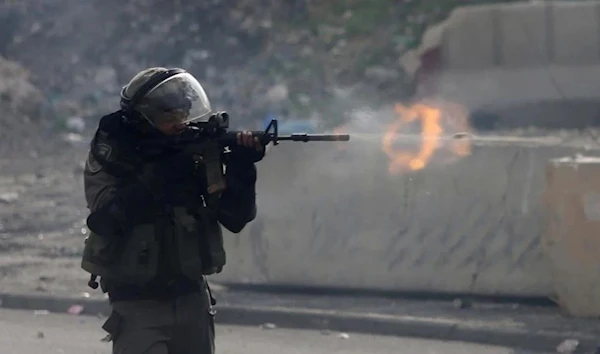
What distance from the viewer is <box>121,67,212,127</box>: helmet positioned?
4.16 meters

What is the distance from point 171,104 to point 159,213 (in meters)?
0.38

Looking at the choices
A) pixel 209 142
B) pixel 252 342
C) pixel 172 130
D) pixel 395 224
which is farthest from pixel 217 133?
pixel 395 224

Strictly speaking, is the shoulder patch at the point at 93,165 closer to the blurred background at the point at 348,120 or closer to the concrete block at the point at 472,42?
the blurred background at the point at 348,120

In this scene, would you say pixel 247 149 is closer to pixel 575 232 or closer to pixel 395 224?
pixel 575 232

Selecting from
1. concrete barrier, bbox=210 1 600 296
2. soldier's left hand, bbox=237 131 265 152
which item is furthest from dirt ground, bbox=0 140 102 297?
soldier's left hand, bbox=237 131 265 152

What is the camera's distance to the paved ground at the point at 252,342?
732cm

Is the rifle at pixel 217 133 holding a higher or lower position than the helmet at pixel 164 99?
lower

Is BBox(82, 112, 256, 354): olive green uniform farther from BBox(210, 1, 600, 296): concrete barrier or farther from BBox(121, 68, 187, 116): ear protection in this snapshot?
BBox(210, 1, 600, 296): concrete barrier

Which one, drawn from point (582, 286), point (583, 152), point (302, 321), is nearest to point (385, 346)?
point (302, 321)

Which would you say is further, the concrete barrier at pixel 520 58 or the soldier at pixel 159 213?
the concrete barrier at pixel 520 58

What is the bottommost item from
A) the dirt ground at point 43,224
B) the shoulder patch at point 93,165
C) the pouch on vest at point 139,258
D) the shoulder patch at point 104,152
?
the dirt ground at point 43,224

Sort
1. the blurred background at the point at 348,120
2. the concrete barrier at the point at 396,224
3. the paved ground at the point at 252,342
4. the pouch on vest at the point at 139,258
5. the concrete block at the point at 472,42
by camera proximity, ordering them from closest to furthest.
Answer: the pouch on vest at the point at 139,258 < the paved ground at the point at 252,342 < the concrete barrier at the point at 396,224 < the blurred background at the point at 348,120 < the concrete block at the point at 472,42

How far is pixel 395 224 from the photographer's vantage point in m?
8.09

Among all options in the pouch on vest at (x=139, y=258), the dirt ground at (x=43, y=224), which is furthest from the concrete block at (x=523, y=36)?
the pouch on vest at (x=139, y=258)
